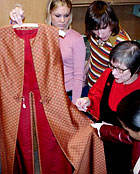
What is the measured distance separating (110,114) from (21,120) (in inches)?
18.2

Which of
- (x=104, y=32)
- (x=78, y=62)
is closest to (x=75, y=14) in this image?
(x=104, y=32)

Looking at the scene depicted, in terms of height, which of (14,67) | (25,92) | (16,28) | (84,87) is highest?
(16,28)

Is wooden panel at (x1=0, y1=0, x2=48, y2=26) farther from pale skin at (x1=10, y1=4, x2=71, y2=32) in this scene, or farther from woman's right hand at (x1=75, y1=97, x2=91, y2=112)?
woman's right hand at (x1=75, y1=97, x2=91, y2=112)

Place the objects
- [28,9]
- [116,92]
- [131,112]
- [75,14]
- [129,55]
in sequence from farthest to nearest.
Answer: [75,14], [28,9], [116,92], [129,55], [131,112]

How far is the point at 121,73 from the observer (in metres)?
1.15

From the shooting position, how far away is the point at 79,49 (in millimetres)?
1366

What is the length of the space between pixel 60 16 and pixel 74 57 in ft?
0.78

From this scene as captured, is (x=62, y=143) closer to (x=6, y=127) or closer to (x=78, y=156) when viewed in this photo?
(x=78, y=156)

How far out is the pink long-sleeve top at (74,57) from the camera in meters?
1.37

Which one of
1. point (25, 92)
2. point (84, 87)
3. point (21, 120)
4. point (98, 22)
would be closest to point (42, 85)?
point (25, 92)

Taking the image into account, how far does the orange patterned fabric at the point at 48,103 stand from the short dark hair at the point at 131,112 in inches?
12.2

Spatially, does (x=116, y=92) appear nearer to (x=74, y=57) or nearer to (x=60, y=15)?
(x=74, y=57)

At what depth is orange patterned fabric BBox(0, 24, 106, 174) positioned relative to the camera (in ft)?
3.73

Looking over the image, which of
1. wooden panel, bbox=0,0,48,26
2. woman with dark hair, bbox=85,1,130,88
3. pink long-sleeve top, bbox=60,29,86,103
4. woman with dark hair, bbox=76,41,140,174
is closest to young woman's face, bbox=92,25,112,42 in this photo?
woman with dark hair, bbox=85,1,130,88
